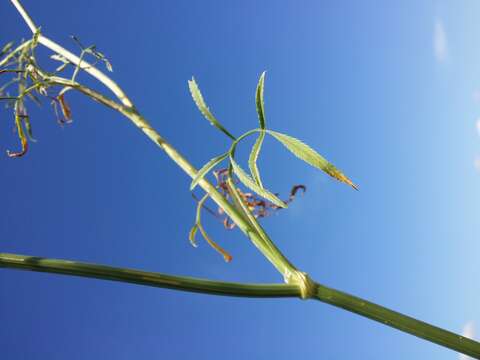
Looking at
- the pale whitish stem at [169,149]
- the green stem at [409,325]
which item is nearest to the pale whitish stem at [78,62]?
the pale whitish stem at [169,149]

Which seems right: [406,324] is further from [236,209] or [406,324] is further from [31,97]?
[31,97]

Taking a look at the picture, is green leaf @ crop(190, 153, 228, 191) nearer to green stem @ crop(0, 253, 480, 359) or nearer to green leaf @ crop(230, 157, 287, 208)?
green leaf @ crop(230, 157, 287, 208)

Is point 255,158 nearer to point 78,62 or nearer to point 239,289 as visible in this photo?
point 239,289

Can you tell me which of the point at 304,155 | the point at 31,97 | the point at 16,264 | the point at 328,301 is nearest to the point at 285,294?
the point at 328,301

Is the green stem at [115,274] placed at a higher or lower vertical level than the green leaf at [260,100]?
lower

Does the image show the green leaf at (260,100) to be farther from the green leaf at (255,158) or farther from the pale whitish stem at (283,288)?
the pale whitish stem at (283,288)

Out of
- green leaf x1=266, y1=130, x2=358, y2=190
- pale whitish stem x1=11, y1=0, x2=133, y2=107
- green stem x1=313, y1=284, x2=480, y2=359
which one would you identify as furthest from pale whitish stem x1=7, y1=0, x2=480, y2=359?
pale whitish stem x1=11, y1=0, x2=133, y2=107
